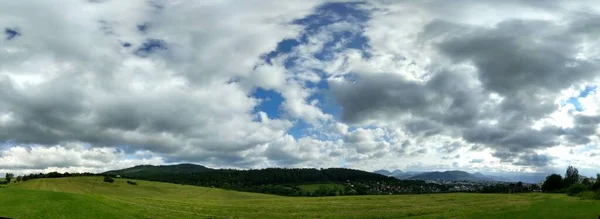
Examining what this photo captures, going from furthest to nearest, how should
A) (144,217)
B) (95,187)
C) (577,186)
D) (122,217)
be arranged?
(95,187), (577,186), (144,217), (122,217)

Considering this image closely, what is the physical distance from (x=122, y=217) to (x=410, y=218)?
37982mm

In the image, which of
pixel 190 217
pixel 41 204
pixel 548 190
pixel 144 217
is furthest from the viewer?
pixel 548 190

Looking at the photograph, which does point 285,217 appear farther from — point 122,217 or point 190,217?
point 122,217

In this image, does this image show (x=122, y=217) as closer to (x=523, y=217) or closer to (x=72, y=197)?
(x=72, y=197)

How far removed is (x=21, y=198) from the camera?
47812 mm

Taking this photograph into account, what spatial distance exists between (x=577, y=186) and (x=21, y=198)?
15173 cm

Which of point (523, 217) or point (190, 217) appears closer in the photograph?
point (523, 217)

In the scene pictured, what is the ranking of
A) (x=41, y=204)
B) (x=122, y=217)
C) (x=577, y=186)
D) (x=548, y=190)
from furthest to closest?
Answer: (x=548, y=190), (x=577, y=186), (x=122, y=217), (x=41, y=204)

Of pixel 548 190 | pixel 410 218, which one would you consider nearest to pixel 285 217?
pixel 410 218

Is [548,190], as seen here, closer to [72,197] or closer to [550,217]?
[550,217]

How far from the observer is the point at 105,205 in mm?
54344

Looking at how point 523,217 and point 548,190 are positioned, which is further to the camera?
point 548,190

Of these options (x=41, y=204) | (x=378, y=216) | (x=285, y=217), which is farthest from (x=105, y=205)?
(x=378, y=216)

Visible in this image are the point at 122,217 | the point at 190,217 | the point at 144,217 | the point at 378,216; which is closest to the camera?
the point at 122,217
